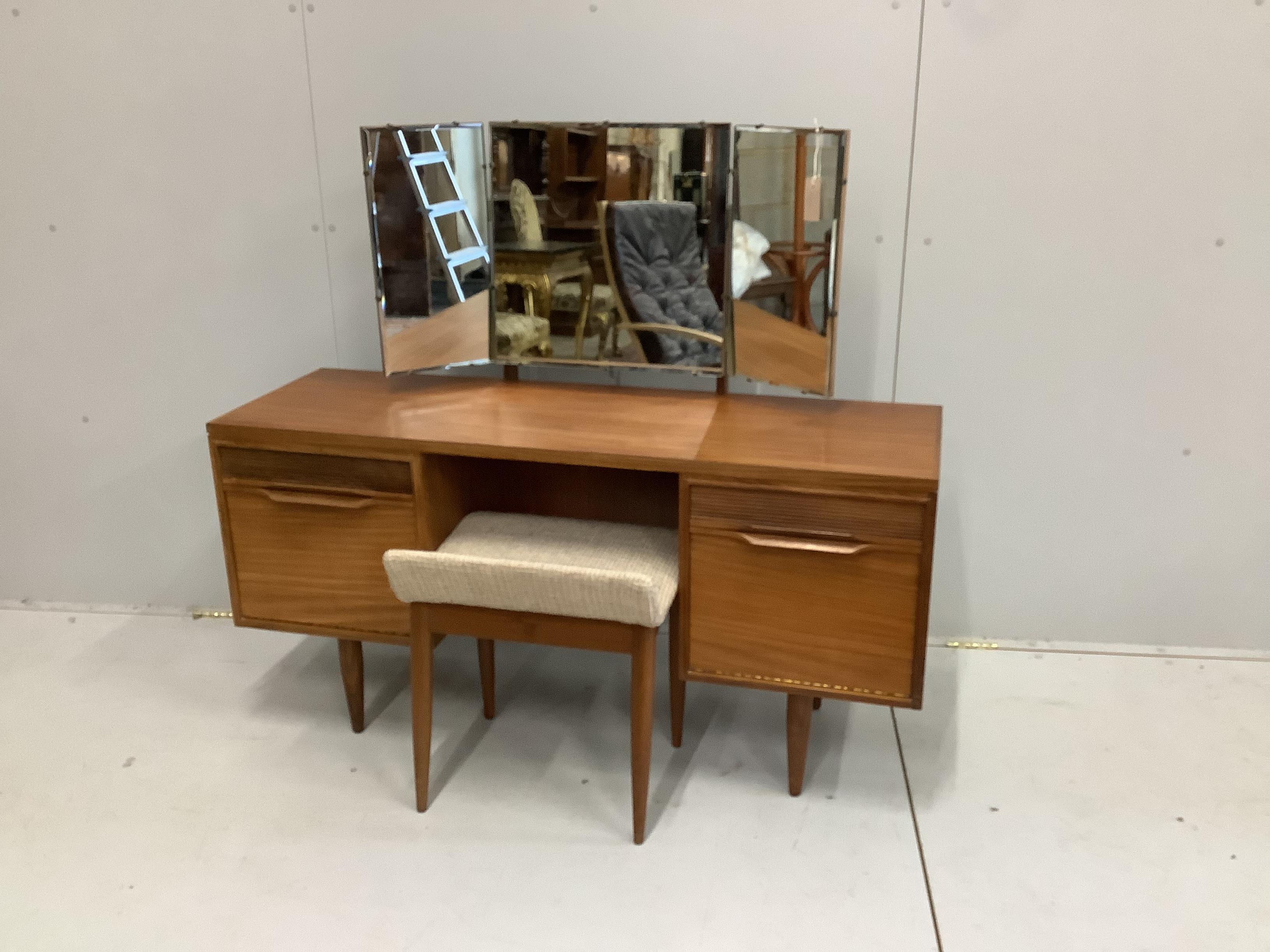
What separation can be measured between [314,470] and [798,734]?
984 mm

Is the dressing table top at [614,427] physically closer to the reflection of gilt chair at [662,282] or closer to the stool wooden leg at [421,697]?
the reflection of gilt chair at [662,282]

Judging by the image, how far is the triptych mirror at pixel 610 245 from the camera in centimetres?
193

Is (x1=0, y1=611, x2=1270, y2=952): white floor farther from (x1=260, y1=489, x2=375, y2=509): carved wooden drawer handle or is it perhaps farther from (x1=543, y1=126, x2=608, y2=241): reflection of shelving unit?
(x1=543, y1=126, x2=608, y2=241): reflection of shelving unit

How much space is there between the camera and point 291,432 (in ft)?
6.16

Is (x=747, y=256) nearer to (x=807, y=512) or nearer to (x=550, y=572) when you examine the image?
(x=807, y=512)

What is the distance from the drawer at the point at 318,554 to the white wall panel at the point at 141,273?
554 mm

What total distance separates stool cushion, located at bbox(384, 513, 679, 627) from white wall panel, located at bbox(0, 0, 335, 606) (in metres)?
0.79

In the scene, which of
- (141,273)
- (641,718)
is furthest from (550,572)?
(141,273)

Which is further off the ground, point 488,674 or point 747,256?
point 747,256

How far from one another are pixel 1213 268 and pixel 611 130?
1.21 m

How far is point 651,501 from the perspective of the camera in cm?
212

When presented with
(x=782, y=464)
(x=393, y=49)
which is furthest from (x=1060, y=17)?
(x=393, y=49)

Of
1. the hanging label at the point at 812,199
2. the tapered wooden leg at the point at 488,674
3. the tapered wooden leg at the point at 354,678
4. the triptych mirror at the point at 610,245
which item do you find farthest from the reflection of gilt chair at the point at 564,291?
the tapered wooden leg at the point at 354,678

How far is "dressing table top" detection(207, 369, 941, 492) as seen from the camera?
1710mm
